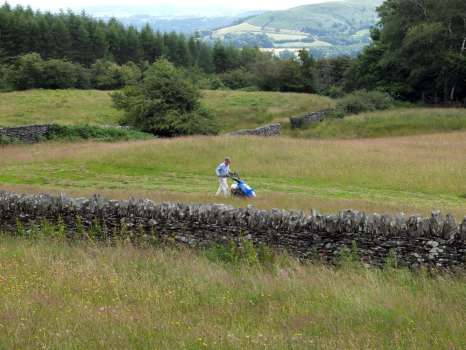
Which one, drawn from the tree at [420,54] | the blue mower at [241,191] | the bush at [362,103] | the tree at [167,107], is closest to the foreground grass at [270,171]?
the blue mower at [241,191]

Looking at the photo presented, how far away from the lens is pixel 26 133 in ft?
111

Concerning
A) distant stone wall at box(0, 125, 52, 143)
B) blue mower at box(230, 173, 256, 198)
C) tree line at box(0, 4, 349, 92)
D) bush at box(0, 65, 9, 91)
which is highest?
tree line at box(0, 4, 349, 92)

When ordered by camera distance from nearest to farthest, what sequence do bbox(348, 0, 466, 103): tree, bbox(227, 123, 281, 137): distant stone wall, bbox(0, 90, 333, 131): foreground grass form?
bbox(227, 123, 281, 137): distant stone wall, bbox(0, 90, 333, 131): foreground grass, bbox(348, 0, 466, 103): tree

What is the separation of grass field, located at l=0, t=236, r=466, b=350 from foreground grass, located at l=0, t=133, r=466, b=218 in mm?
5816

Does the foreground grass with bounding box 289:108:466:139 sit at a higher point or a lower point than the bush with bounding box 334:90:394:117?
lower

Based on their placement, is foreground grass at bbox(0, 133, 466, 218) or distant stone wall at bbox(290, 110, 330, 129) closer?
foreground grass at bbox(0, 133, 466, 218)

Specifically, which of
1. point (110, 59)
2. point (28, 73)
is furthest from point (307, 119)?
point (110, 59)

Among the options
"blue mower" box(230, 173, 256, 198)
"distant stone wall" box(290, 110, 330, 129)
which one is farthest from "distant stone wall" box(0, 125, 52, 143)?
"blue mower" box(230, 173, 256, 198)

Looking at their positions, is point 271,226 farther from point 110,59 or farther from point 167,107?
point 110,59

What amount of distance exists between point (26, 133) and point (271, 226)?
2762 centimetres

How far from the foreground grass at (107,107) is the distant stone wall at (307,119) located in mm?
2554

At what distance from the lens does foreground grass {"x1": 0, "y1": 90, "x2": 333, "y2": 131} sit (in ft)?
142

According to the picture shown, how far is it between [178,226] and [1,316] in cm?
522

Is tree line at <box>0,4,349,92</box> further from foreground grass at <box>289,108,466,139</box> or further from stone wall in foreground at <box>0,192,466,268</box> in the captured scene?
stone wall in foreground at <box>0,192,466,268</box>
